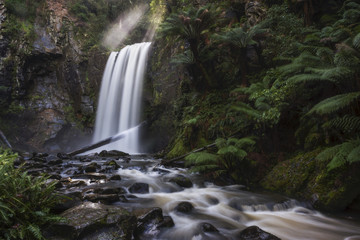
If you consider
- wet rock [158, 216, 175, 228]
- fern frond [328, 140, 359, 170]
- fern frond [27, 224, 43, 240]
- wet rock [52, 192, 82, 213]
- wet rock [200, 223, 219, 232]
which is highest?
fern frond [328, 140, 359, 170]

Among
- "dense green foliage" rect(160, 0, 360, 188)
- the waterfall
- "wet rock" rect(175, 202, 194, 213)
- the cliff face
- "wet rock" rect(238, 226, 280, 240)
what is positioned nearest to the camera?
"wet rock" rect(238, 226, 280, 240)

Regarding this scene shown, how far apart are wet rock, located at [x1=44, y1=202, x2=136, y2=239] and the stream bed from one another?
0.03m

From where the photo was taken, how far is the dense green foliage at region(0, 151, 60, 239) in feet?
7.73

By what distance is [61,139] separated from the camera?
16641mm

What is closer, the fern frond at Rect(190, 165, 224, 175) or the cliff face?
the fern frond at Rect(190, 165, 224, 175)

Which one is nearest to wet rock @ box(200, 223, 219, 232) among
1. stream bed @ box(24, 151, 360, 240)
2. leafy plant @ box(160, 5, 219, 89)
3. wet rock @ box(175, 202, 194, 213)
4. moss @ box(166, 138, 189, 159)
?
stream bed @ box(24, 151, 360, 240)

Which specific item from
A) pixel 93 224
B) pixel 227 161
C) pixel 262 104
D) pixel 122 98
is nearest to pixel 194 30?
pixel 262 104

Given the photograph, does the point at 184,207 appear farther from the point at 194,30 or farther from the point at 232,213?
the point at 194,30

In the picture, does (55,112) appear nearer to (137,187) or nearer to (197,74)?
(197,74)

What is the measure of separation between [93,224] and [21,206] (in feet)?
2.77

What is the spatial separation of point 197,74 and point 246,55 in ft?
7.33

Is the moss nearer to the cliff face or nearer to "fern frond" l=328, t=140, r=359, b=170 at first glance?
"fern frond" l=328, t=140, r=359, b=170

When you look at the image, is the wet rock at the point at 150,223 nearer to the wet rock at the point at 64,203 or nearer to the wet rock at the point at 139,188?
the wet rock at the point at 64,203

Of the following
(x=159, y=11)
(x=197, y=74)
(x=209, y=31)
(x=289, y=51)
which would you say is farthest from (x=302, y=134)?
(x=159, y=11)
